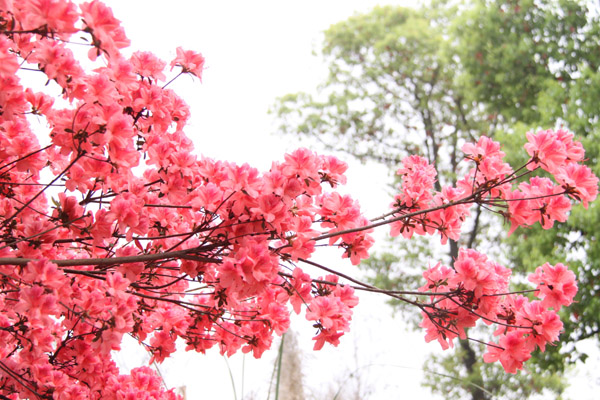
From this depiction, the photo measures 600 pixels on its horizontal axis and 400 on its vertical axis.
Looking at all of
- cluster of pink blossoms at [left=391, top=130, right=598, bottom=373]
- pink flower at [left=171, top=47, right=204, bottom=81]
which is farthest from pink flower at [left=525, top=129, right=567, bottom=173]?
pink flower at [left=171, top=47, right=204, bottom=81]

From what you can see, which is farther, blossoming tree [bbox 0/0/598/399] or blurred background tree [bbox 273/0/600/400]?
blurred background tree [bbox 273/0/600/400]

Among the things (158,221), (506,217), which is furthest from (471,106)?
(158,221)

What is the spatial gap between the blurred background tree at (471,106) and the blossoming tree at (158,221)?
6.17 ft

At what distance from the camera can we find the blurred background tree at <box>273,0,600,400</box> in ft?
17.1

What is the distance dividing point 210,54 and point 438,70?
8912 mm

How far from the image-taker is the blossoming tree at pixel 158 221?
1.18 meters

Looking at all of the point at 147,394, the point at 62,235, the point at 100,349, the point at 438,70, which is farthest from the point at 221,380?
the point at 438,70

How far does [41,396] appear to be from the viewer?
4.60 ft

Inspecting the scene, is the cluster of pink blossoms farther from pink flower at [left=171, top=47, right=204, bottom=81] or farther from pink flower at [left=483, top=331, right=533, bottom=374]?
pink flower at [left=171, top=47, right=204, bottom=81]

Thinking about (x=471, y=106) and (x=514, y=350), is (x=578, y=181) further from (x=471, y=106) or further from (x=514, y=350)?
(x=471, y=106)

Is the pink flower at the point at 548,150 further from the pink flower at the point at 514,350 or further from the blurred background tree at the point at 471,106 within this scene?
the blurred background tree at the point at 471,106

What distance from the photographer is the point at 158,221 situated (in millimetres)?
1489

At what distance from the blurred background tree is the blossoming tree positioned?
1881 millimetres

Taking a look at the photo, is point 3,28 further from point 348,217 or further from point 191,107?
point 348,217
